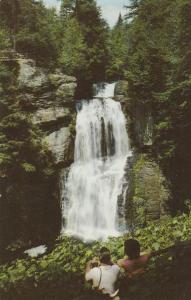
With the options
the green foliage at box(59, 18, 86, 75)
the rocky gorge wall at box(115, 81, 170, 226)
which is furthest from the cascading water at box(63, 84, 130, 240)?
the green foliage at box(59, 18, 86, 75)

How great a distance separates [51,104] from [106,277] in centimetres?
2079

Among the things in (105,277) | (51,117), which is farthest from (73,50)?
(105,277)

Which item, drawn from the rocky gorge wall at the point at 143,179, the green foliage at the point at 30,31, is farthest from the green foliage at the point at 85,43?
the rocky gorge wall at the point at 143,179

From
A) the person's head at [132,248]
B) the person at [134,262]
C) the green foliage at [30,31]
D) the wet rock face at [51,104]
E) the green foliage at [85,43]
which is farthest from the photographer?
the green foliage at [85,43]

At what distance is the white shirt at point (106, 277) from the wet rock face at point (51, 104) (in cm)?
1900

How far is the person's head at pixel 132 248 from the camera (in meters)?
6.58

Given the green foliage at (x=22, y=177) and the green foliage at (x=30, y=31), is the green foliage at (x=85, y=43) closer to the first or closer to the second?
the green foliage at (x=30, y=31)

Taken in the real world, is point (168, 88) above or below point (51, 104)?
above

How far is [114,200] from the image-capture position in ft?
78.8

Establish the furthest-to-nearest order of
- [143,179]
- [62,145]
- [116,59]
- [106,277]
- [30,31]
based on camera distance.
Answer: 1. [116,59]
2. [30,31]
3. [62,145]
4. [143,179]
5. [106,277]

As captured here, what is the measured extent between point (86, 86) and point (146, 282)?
2616 centimetres

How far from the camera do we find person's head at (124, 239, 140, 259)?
658 centimetres

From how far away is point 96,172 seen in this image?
25484mm

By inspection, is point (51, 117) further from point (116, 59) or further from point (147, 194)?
point (116, 59)
